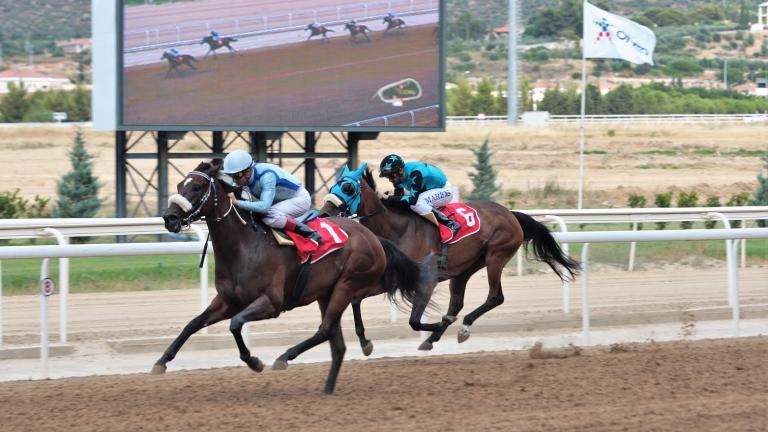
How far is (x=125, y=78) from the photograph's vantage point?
15914 millimetres

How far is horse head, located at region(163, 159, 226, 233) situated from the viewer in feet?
19.6

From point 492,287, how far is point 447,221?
0.67 m

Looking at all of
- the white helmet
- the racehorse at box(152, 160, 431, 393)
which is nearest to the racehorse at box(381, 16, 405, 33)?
the racehorse at box(152, 160, 431, 393)

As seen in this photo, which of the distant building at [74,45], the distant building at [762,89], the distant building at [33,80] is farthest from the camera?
the distant building at [74,45]

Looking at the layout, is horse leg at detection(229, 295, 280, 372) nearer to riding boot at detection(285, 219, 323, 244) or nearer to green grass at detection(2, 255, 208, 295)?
riding boot at detection(285, 219, 323, 244)

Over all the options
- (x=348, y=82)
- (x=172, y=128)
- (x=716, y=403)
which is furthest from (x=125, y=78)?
(x=716, y=403)

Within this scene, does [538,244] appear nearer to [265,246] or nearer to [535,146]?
[265,246]

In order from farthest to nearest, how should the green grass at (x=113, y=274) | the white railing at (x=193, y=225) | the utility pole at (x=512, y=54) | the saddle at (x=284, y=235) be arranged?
1. the utility pole at (x=512, y=54)
2. the white railing at (x=193, y=225)
3. the green grass at (x=113, y=274)
4. the saddle at (x=284, y=235)

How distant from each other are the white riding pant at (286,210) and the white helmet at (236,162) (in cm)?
30

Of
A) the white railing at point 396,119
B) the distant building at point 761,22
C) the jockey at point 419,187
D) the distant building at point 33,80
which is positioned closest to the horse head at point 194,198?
the jockey at point 419,187

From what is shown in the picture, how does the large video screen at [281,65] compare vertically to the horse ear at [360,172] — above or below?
above

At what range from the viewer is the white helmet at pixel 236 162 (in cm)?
641

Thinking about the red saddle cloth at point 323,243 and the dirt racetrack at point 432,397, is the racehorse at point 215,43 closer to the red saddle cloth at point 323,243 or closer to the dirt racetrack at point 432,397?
the dirt racetrack at point 432,397

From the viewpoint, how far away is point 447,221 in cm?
848
